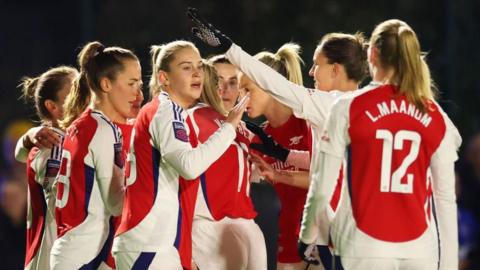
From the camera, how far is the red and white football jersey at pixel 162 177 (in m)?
5.23

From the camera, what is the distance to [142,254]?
17.2 feet

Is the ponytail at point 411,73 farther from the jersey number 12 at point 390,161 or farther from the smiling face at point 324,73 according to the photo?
the smiling face at point 324,73

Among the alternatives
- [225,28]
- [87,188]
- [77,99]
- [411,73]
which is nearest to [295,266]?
[87,188]

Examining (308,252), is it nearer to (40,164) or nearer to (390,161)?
(390,161)

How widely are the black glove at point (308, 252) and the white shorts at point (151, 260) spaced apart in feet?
1.91

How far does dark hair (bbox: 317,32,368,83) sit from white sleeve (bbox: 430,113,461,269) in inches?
44.1

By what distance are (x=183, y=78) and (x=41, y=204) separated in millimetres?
1270

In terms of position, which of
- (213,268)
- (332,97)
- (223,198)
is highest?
(332,97)

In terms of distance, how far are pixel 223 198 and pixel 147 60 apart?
180 inches

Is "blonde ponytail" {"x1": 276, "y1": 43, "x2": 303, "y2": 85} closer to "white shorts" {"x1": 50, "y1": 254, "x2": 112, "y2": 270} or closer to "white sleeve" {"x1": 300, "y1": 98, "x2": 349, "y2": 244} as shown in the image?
"white sleeve" {"x1": 300, "y1": 98, "x2": 349, "y2": 244}

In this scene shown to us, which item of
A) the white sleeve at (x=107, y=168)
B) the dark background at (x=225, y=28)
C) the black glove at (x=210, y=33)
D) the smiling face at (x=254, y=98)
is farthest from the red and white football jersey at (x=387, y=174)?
the dark background at (x=225, y=28)

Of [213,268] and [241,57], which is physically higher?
[241,57]

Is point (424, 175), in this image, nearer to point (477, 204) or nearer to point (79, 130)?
point (79, 130)

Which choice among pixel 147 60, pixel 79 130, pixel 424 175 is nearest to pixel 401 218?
pixel 424 175
